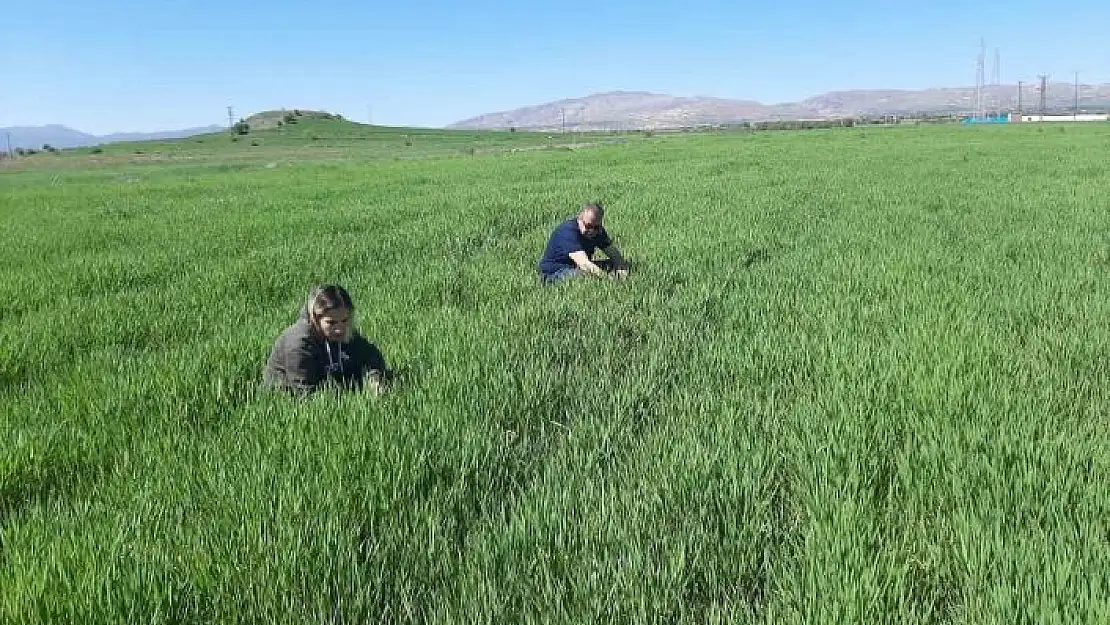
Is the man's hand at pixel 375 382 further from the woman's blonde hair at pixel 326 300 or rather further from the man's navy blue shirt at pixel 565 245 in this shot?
the man's navy blue shirt at pixel 565 245

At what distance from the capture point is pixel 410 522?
7.80ft

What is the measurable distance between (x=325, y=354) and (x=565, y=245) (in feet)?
11.3

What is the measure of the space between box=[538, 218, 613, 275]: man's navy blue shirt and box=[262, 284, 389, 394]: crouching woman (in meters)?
3.22

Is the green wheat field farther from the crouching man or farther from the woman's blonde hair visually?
the woman's blonde hair

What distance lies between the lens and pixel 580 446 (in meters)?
3.05

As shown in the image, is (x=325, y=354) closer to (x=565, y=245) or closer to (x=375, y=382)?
(x=375, y=382)

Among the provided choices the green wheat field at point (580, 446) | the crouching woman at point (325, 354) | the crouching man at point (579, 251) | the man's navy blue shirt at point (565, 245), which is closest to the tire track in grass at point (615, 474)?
the green wheat field at point (580, 446)

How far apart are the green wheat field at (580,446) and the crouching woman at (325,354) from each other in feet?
0.60

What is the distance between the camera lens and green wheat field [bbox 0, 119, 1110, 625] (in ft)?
6.45

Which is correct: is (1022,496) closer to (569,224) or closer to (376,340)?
(376,340)

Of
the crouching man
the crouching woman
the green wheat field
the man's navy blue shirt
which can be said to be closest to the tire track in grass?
the green wheat field

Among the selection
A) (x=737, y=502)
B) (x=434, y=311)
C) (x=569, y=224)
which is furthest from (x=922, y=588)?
(x=569, y=224)

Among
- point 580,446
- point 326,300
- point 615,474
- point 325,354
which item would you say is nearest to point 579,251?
point 325,354

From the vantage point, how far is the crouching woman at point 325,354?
355 centimetres
